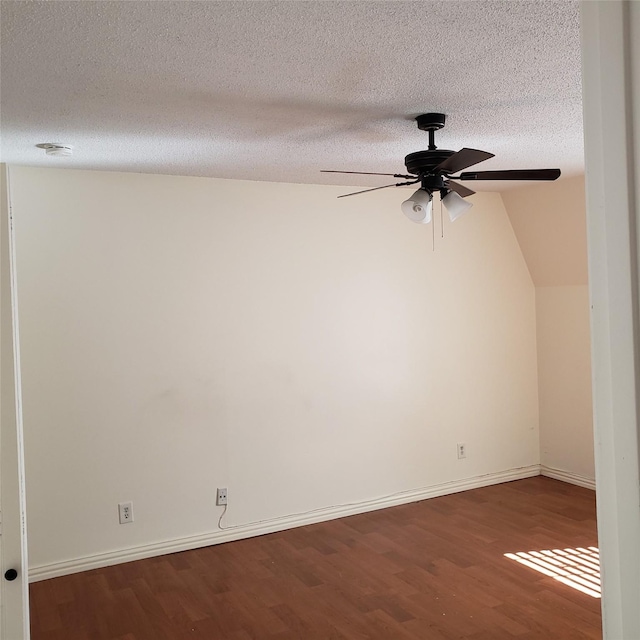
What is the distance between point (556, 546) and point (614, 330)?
401cm

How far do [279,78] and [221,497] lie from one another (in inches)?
117

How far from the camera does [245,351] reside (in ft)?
14.9

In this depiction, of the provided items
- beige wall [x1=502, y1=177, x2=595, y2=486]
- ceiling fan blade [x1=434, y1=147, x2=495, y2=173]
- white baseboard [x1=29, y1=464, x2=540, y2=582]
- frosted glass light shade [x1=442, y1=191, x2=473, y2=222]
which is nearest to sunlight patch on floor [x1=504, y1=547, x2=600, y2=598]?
white baseboard [x1=29, y1=464, x2=540, y2=582]

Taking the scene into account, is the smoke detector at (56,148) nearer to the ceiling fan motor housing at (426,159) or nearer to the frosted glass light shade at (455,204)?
the ceiling fan motor housing at (426,159)

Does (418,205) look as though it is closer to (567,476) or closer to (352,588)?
(352,588)

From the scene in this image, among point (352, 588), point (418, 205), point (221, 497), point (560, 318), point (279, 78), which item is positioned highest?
point (279, 78)

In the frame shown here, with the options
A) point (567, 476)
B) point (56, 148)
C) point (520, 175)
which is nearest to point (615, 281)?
point (520, 175)

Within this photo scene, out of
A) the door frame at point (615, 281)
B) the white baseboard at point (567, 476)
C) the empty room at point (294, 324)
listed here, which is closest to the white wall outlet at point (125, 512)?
the empty room at point (294, 324)

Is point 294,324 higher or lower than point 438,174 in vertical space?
lower

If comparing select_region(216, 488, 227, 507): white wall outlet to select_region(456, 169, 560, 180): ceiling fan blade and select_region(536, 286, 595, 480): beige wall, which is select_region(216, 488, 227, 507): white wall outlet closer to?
select_region(456, 169, 560, 180): ceiling fan blade

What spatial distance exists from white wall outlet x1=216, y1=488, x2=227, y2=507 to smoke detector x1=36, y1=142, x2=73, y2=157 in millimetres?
2398

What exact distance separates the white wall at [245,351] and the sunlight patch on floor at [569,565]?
4.57 ft

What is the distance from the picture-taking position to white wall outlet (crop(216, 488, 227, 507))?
443 cm

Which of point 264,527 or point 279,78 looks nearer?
point 279,78
